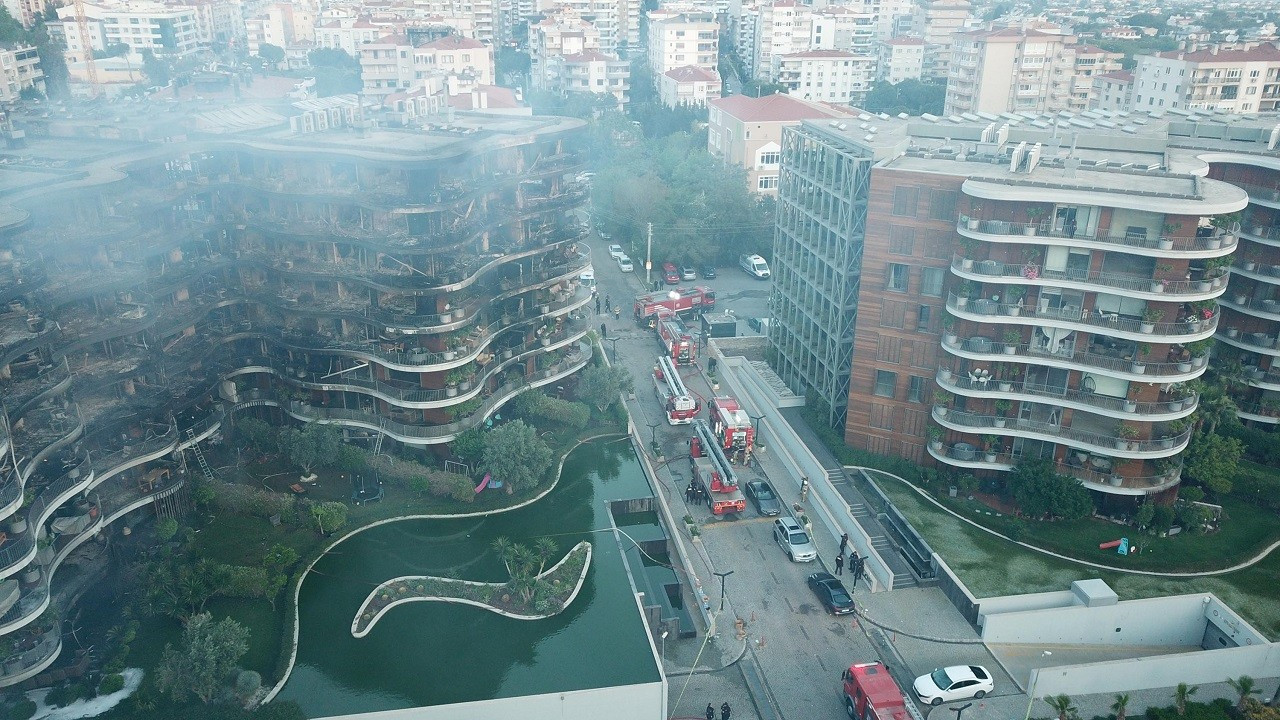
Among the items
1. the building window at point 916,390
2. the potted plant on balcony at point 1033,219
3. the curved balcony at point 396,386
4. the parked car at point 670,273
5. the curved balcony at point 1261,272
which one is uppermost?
the potted plant on balcony at point 1033,219

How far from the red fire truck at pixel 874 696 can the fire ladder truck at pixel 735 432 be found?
56.1 feet

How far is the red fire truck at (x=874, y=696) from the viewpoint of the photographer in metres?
30.7

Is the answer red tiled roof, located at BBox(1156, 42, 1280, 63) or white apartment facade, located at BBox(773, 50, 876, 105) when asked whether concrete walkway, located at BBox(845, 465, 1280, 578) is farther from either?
white apartment facade, located at BBox(773, 50, 876, 105)

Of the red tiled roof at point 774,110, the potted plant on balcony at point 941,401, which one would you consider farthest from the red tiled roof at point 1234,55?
the potted plant on balcony at point 941,401

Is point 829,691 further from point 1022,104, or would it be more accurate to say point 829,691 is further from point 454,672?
point 1022,104

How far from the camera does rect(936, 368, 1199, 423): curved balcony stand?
3991 centimetres

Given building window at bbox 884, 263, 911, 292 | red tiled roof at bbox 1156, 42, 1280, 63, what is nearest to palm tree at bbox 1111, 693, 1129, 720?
building window at bbox 884, 263, 911, 292

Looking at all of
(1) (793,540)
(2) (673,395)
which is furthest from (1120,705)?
(2) (673,395)

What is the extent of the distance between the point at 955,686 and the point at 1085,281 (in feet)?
59.3

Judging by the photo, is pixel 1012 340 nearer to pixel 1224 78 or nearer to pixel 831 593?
pixel 831 593

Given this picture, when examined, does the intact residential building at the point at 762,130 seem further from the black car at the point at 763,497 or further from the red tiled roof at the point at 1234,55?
the black car at the point at 763,497

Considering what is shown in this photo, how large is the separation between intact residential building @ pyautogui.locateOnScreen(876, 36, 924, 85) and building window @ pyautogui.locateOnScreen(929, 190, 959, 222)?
363 feet

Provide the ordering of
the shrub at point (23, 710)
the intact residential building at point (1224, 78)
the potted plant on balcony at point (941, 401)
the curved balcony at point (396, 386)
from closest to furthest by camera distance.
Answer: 1. the shrub at point (23, 710)
2. the potted plant on balcony at point (941, 401)
3. the curved balcony at point (396, 386)
4. the intact residential building at point (1224, 78)

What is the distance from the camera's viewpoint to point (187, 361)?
43.0 m
